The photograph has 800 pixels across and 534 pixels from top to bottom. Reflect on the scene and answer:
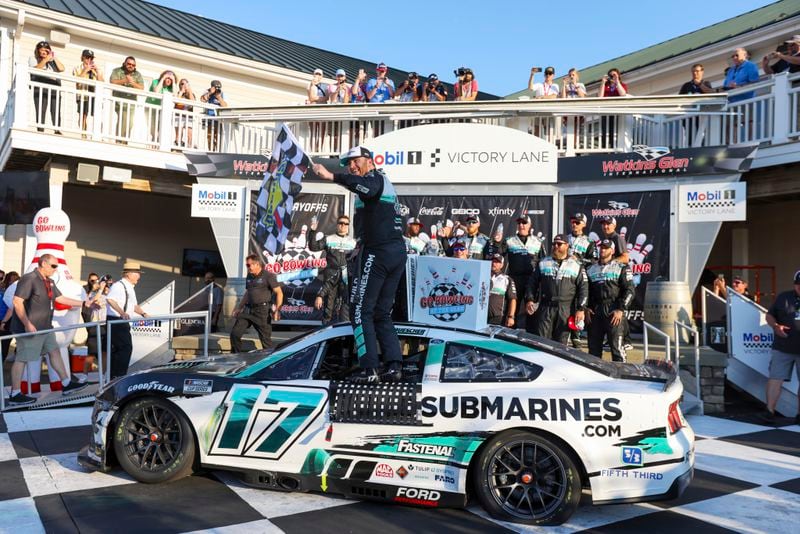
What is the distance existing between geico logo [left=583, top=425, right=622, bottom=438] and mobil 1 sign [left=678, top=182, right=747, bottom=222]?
7393 millimetres

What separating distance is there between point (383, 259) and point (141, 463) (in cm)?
232

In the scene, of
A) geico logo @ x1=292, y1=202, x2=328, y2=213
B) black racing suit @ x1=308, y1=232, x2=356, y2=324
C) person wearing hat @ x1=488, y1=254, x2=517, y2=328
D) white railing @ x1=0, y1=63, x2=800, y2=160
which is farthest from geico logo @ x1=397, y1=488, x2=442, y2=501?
white railing @ x1=0, y1=63, x2=800, y2=160

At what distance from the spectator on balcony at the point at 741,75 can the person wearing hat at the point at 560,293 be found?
5.24 meters

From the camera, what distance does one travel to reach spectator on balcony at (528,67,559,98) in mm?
12656

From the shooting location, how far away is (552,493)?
4035 mm

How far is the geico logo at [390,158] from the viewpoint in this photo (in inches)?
456

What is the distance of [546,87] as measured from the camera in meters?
12.9

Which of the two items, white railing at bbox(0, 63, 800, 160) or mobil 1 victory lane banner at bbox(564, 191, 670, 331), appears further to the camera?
white railing at bbox(0, 63, 800, 160)

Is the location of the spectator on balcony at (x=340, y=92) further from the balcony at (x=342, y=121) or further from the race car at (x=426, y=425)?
the race car at (x=426, y=425)

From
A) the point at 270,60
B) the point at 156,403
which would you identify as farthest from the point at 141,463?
the point at 270,60

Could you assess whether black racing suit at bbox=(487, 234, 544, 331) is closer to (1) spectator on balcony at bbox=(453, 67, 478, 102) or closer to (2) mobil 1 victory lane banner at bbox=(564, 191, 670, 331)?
(2) mobil 1 victory lane banner at bbox=(564, 191, 670, 331)

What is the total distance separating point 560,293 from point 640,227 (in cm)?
324

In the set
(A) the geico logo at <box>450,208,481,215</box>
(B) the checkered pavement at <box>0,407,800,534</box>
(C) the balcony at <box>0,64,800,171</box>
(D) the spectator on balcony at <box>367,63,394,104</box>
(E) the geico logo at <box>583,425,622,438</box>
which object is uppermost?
(D) the spectator on balcony at <box>367,63,394,104</box>

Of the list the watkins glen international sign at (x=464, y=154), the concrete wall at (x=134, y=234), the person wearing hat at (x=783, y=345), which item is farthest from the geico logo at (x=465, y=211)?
the concrete wall at (x=134, y=234)
